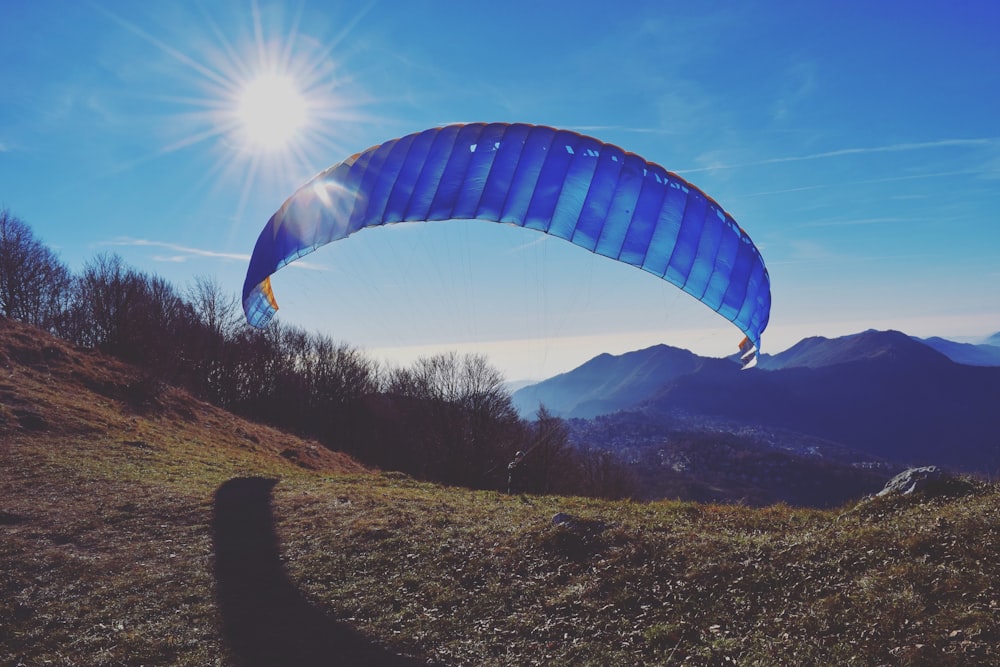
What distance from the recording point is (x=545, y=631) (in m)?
6.66

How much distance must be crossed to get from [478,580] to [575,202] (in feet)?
23.7

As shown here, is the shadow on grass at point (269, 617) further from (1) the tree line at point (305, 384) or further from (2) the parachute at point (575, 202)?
(1) the tree line at point (305, 384)

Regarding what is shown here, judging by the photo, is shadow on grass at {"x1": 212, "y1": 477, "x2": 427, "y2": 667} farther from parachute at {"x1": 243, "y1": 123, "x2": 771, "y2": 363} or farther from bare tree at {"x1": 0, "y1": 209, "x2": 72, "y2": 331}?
bare tree at {"x1": 0, "y1": 209, "x2": 72, "y2": 331}

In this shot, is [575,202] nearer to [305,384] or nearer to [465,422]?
[465,422]

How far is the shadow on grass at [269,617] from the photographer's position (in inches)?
259

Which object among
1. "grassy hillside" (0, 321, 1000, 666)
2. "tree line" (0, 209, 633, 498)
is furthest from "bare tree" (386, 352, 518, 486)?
"grassy hillside" (0, 321, 1000, 666)

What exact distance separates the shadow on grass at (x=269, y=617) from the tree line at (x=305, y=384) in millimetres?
26364

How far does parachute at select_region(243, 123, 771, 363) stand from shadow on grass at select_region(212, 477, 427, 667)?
21.4 feet

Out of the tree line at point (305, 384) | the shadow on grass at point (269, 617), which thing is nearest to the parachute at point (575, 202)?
the shadow on grass at point (269, 617)

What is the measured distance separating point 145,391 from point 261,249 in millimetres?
15860

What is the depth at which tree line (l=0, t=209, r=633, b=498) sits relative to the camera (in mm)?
41438

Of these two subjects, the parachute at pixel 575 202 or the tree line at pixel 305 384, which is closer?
the parachute at pixel 575 202

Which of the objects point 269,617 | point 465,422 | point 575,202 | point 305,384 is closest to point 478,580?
point 269,617

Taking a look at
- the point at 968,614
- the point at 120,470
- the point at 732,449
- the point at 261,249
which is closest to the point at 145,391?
the point at 120,470
